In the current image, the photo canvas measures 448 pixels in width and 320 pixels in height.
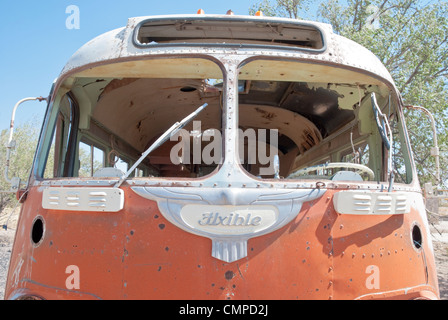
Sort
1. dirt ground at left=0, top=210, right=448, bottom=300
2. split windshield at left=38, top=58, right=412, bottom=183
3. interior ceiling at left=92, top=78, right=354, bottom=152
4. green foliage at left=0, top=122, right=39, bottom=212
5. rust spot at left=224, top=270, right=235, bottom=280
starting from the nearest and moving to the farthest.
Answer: rust spot at left=224, top=270, right=235, bottom=280
split windshield at left=38, top=58, right=412, bottom=183
interior ceiling at left=92, top=78, right=354, bottom=152
dirt ground at left=0, top=210, right=448, bottom=300
green foliage at left=0, top=122, right=39, bottom=212

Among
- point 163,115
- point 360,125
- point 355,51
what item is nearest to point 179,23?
point 355,51

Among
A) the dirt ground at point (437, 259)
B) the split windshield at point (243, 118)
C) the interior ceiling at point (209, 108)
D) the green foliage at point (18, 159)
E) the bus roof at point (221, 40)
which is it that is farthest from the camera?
the green foliage at point (18, 159)

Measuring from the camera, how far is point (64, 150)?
12.7 ft

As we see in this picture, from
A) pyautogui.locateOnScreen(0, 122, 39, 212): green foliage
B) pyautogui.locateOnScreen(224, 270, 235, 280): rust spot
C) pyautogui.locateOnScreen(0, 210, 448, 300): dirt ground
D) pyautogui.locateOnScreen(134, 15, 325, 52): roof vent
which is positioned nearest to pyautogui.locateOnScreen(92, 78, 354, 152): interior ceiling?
pyautogui.locateOnScreen(134, 15, 325, 52): roof vent

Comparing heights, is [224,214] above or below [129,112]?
below

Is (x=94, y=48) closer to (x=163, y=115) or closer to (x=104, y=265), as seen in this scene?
(x=104, y=265)

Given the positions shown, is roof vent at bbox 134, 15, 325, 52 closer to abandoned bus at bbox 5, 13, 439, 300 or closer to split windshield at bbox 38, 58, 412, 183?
abandoned bus at bbox 5, 13, 439, 300

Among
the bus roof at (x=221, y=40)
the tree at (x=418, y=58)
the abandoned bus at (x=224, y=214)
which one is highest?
the tree at (x=418, y=58)

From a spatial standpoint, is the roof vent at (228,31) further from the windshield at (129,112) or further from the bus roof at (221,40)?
the windshield at (129,112)

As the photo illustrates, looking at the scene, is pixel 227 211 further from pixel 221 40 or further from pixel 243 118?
pixel 243 118

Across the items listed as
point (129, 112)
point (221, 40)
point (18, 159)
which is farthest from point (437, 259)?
point (18, 159)

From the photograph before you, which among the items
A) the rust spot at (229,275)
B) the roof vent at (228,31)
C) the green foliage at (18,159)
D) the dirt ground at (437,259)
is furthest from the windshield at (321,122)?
the green foliage at (18,159)

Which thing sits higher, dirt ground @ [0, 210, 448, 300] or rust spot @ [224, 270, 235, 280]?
rust spot @ [224, 270, 235, 280]
